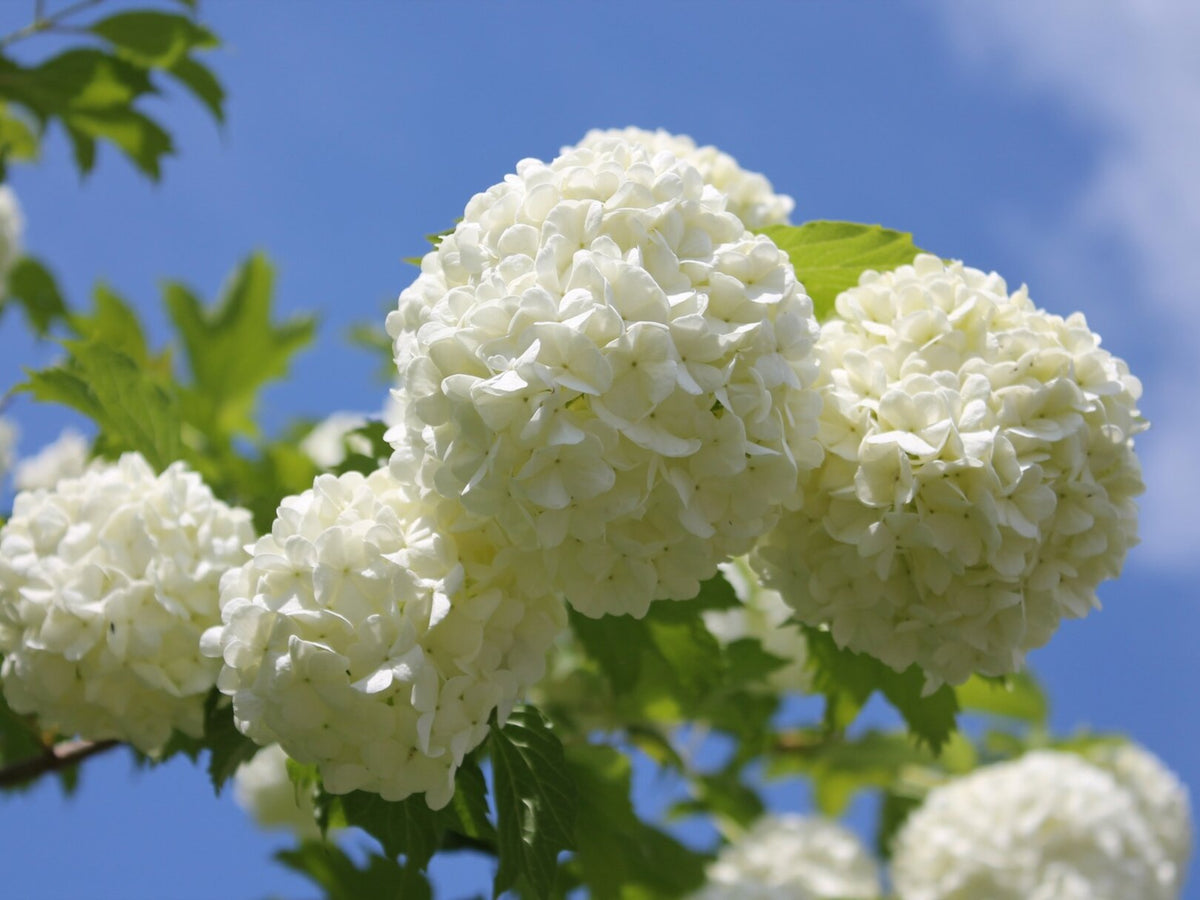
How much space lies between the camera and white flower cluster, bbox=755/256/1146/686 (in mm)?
1847

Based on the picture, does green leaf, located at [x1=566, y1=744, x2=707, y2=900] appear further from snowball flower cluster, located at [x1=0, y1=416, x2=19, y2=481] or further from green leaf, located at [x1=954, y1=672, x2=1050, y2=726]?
snowball flower cluster, located at [x1=0, y1=416, x2=19, y2=481]

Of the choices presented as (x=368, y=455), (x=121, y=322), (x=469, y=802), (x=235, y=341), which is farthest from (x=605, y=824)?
(x=235, y=341)

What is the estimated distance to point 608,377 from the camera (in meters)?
1.63

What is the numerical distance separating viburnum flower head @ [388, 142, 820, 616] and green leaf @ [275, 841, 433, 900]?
4.56ft

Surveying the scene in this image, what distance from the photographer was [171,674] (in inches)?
85.4

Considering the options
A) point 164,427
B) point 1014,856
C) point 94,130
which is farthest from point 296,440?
point 1014,856

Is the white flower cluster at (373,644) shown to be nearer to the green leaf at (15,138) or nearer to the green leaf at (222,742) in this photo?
the green leaf at (222,742)

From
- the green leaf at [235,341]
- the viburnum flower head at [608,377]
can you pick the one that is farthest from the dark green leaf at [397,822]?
the green leaf at [235,341]

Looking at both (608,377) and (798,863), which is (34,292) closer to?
(798,863)

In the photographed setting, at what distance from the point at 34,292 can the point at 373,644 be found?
179 inches

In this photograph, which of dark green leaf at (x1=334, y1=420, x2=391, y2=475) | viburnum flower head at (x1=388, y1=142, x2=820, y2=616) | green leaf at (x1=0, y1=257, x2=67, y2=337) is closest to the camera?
viburnum flower head at (x1=388, y1=142, x2=820, y2=616)

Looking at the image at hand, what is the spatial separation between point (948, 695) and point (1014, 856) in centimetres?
175

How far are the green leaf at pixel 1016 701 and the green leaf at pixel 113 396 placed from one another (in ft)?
8.95

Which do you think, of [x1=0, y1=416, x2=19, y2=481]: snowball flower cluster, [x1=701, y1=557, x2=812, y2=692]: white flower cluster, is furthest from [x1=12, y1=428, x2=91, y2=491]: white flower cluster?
[x1=701, y1=557, x2=812, y2=692]: white flower cluster
